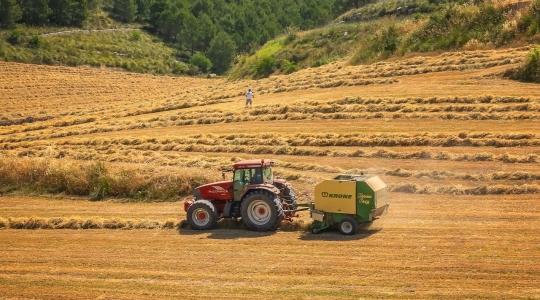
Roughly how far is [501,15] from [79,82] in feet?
166

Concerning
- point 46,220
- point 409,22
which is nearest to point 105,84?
point 409,22

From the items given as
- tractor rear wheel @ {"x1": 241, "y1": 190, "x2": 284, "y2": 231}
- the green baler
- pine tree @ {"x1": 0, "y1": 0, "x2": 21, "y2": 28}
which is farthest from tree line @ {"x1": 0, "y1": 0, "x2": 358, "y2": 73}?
the green baler

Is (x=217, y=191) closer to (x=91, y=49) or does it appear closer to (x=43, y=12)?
(x=91, y=49)

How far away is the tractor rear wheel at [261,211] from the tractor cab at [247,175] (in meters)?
0.48

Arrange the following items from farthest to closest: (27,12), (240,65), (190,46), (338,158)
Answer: (190,46), (27,12), (240,65), (338,158)

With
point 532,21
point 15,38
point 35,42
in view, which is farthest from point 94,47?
point 532,21

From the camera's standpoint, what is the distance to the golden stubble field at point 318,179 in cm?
1845

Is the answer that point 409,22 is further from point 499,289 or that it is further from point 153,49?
point 153,49

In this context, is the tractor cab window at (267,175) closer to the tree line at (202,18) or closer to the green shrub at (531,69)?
the green shrub at (531,69)

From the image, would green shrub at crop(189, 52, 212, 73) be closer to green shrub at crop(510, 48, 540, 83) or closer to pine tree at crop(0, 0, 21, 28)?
pine tree at crop(0, 0, 21, 28)

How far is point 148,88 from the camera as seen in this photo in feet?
281

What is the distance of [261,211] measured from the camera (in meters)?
→ 23.2

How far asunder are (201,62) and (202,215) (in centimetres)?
9444

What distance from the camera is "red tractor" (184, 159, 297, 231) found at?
75.7ft
